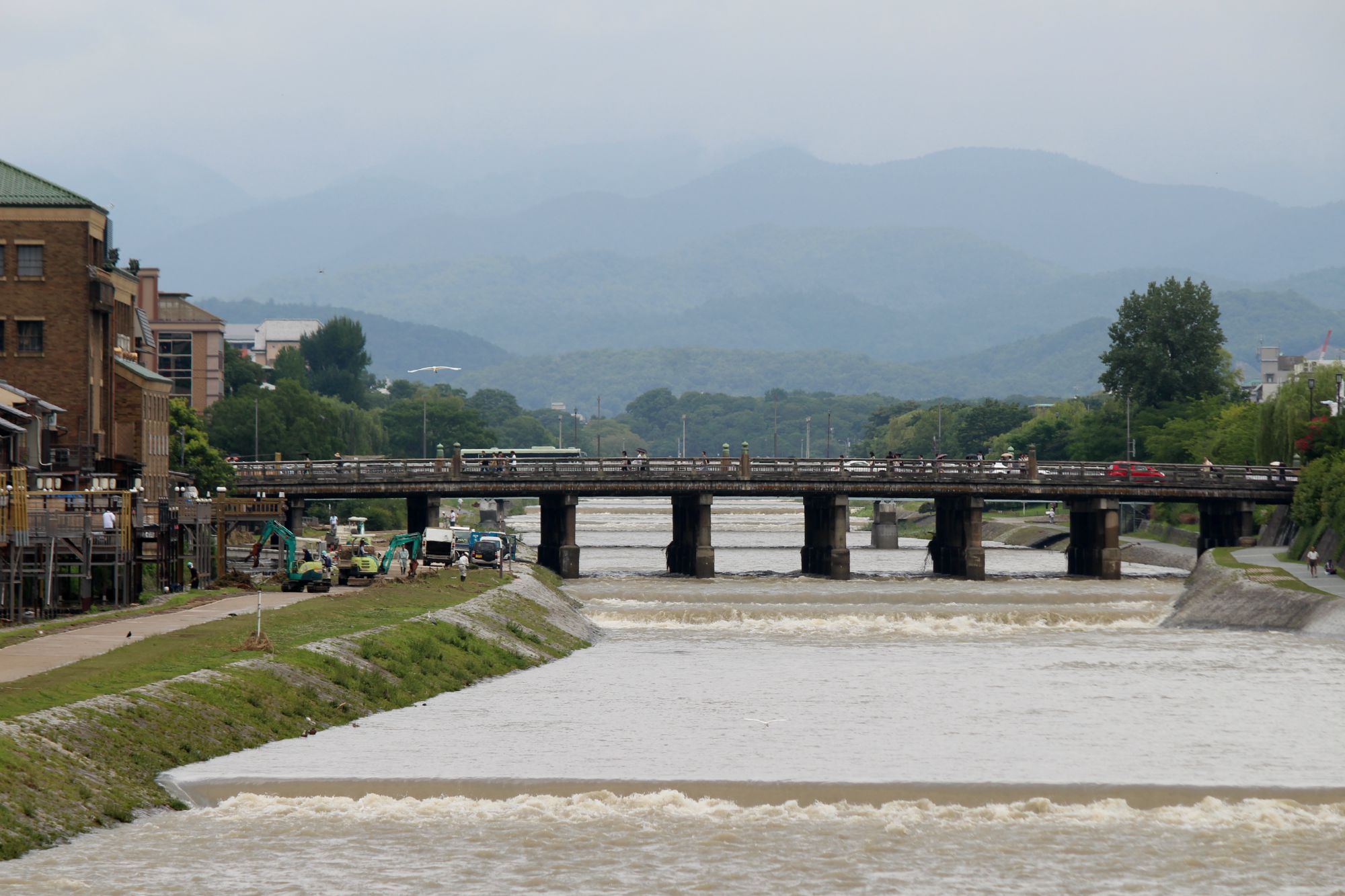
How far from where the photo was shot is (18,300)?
74750mm

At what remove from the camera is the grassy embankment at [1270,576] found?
2997 inches

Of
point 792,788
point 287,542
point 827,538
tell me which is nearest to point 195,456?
point 287,542

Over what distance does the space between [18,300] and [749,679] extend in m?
37.7

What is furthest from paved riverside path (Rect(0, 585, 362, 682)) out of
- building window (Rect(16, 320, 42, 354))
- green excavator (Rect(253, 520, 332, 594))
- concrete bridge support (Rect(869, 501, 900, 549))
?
concrete bridge support (Rect(869, 501, 900, 549))

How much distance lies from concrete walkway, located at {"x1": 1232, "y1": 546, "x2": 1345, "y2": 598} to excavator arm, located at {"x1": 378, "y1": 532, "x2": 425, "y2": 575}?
136 ft

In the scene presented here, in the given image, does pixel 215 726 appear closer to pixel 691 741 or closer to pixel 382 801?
pixel 382 801

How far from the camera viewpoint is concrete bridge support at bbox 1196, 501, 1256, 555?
4417 inches

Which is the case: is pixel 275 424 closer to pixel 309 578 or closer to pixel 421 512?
pixel 421 512

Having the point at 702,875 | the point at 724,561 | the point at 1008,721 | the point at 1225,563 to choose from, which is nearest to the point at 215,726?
the point at 702,875

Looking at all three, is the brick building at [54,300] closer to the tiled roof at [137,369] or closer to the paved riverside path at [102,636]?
the tiled roof at [137,369]

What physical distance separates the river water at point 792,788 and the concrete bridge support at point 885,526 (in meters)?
99.2

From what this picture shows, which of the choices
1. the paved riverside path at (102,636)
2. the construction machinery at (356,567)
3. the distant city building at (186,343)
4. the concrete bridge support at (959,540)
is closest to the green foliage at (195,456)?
the construction machinery at (356,567)

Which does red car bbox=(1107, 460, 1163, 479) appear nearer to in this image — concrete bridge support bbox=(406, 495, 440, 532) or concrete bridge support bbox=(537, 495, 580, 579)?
concrete bridge support bbox=(537, 495, 580, 579)

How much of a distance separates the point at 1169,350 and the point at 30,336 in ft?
444
